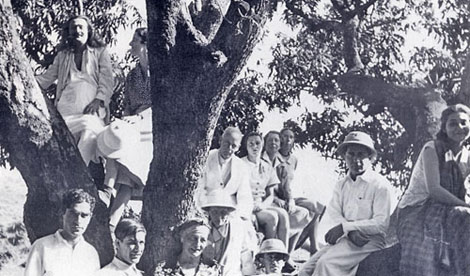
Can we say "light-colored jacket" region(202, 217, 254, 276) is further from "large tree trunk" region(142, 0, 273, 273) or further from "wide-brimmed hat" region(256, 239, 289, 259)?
"large tree trunk" region(142, 0, 273, 273)

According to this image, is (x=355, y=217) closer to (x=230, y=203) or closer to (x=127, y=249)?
(x=230, y=203)

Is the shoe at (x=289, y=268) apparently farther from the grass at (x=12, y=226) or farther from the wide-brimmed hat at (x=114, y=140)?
the grass at (x=12, y=226)

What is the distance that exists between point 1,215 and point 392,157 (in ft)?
10.0

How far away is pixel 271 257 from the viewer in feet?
15.9

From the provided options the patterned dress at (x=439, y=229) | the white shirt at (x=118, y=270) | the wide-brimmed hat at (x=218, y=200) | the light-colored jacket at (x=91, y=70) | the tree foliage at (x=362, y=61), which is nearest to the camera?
the white shirt at (x=118, y=270)

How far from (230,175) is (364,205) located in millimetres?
830

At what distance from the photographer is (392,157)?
24.2 feet

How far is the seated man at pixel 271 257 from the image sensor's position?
4.83 m

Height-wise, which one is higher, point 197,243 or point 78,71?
point 78,71

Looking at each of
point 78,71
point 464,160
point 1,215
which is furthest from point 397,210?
point 1,215

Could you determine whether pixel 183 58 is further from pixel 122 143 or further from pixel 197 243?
pixel 197 243

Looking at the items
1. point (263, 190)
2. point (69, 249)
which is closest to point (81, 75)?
point (263, 190)

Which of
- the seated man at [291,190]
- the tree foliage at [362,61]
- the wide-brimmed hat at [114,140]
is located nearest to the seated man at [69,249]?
the wide-brimmed hat at [114,140]

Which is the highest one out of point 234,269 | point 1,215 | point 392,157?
point 392,157
